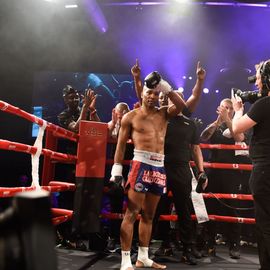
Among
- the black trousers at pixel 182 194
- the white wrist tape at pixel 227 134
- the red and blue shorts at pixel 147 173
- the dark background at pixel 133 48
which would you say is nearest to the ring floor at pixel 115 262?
the black trousers at pixel 182 194

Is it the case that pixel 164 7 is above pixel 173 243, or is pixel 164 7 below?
above

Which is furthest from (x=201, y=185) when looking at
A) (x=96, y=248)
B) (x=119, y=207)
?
(x=96, y=248)

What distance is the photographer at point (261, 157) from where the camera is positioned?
185 centimetres

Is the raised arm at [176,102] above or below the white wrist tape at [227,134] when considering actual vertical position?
above

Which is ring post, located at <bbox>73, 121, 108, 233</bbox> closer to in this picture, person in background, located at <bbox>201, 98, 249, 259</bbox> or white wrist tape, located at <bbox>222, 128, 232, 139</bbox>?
person in background, located at <bbox>201, 98, 249, 259</bbox>

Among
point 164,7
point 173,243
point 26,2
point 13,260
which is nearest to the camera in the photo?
point 13,260

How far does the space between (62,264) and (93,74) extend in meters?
4.86

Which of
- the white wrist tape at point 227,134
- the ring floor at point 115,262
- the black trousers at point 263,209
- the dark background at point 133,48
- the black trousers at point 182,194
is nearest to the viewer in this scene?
the black trousers at point 263,209

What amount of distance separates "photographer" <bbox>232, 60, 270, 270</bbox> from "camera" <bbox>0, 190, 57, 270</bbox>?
5.64ft

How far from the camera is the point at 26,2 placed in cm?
543

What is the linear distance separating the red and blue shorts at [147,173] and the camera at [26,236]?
7.23ft

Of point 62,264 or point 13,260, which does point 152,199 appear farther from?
point 13,260

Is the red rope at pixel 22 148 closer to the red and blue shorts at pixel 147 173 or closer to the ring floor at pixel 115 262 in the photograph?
the red and blue shorts at pixel 147 173

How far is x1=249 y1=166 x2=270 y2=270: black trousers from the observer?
72.4 inches
